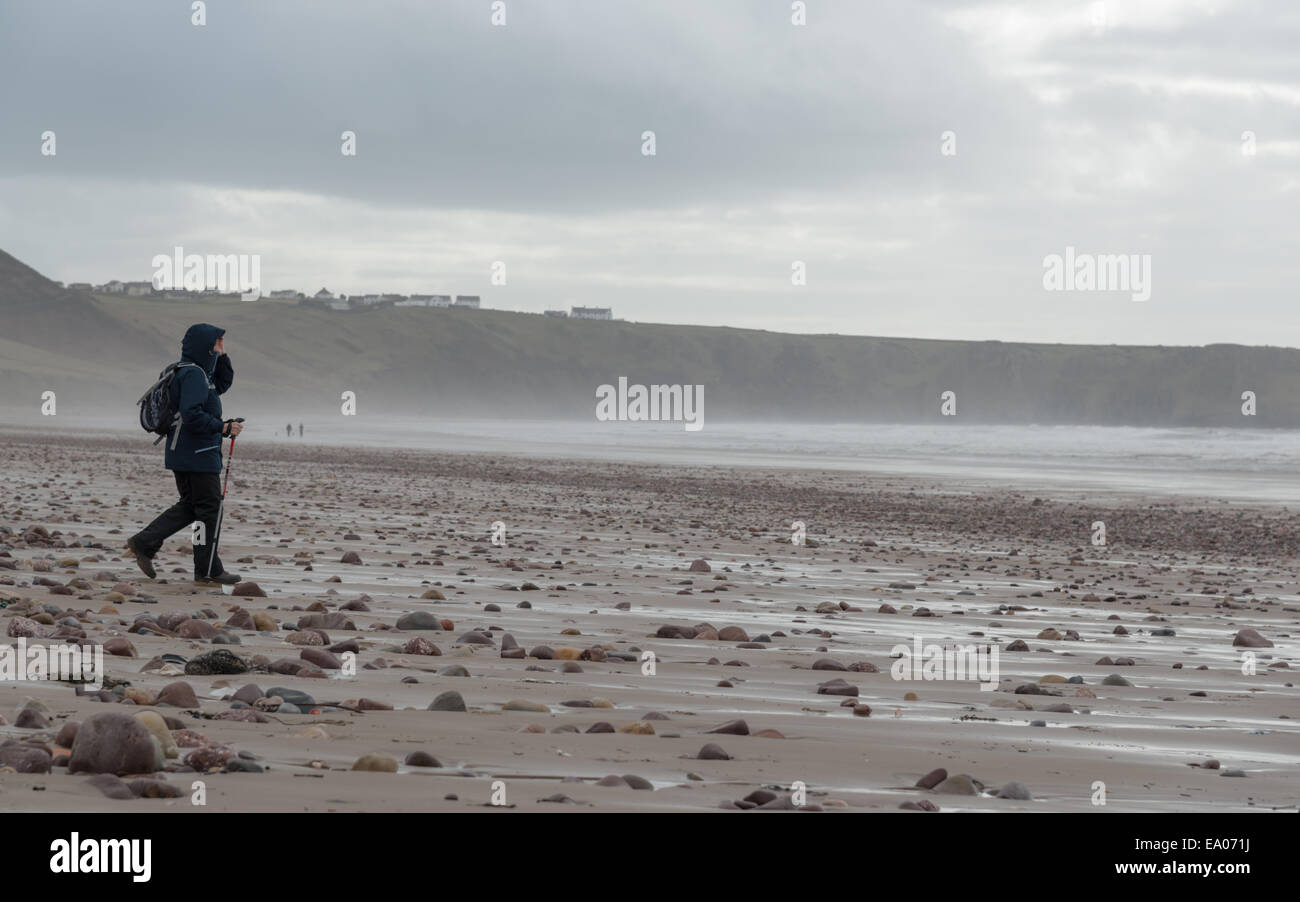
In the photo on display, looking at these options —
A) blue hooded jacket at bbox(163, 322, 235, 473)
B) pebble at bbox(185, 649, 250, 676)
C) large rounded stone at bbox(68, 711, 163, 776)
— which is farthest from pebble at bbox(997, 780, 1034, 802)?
blue hooded jacket at bbox(163, 322, 235, 473)

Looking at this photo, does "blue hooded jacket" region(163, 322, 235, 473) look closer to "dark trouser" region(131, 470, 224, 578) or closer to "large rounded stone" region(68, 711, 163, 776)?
"dark trouser" region(131, 470, 224, 578)

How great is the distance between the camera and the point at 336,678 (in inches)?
248

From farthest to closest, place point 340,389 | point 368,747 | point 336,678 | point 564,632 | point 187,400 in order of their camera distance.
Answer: point 340,389 < point 187,400 < point 564,632 < point 336,678 < point 368,747

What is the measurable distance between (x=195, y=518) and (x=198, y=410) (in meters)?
0.80

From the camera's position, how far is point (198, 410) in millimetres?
10281

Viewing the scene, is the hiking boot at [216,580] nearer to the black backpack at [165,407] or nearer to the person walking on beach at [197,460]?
the person walking on beach at [197,460]

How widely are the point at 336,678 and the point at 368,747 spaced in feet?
5.54

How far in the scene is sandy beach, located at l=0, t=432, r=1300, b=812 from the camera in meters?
4.33

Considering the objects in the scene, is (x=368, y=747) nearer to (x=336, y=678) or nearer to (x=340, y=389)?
(x=336, y=678)

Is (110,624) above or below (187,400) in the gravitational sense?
below

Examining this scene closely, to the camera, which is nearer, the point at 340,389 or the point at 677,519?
the point at 677,519

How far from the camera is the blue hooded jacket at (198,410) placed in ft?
33.6

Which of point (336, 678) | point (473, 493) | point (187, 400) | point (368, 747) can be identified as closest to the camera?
point (368, 747)

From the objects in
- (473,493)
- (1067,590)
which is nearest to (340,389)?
(473,493)
